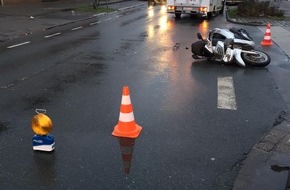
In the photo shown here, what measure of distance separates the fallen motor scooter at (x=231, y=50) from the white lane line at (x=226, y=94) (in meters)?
1.52

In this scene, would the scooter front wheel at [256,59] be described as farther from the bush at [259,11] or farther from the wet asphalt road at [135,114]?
the bush at [259,11]

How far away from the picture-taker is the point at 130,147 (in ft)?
18.2

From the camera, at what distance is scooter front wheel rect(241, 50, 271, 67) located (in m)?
10.9

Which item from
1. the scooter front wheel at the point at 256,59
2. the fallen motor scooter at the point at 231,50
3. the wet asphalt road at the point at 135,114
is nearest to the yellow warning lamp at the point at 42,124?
the wet asphalt road at the point at 135,114

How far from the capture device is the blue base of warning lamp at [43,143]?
5203mm

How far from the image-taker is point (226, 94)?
27.3 ft

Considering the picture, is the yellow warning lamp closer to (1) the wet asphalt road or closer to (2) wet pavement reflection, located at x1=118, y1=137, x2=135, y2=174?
(1) the wet asphalt road

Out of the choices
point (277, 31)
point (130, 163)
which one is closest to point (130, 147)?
point (130, 163)

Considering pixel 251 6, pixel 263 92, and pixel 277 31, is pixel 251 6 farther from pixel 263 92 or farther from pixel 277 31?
pixel 263 92

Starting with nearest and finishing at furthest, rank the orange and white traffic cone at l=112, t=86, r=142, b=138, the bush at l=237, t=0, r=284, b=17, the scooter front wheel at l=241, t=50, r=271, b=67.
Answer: the orange and white traffic cone at l=112, t=86, r=142, b=138 < the scooter front wheel at l=241, t=50, r=271, b=67 < the bush at l=237, t=0, r=284, b=17

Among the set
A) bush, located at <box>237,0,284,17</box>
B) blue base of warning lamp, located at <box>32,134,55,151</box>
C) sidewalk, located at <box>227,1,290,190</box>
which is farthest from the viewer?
bush, located at <box>237,0,284,17</box>

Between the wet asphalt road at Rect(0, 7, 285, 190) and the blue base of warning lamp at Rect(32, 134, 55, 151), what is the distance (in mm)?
93

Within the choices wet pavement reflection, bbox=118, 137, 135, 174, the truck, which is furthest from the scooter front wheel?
the truck

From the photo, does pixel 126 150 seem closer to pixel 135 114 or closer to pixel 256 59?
pixel 135 114
